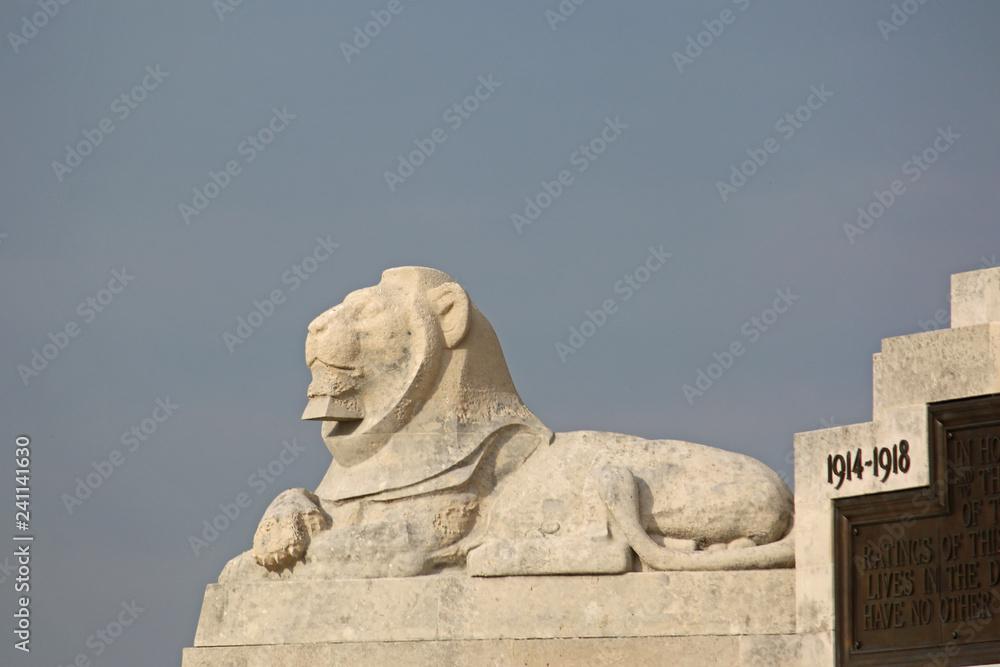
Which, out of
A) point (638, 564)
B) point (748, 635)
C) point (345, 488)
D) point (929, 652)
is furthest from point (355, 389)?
point (929, 652)

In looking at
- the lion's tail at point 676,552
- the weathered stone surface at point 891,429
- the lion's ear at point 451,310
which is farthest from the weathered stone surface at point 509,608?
the lion's ear at point 451,310

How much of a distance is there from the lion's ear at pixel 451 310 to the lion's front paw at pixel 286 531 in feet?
5.89

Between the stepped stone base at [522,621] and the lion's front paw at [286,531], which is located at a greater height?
the lion's front paw at [286,531]

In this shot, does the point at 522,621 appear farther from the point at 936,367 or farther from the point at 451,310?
the point at 936,367

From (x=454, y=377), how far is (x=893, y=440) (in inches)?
148

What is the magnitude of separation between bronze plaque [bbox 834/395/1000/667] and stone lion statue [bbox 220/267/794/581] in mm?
807

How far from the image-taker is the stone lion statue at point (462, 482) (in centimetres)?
1329

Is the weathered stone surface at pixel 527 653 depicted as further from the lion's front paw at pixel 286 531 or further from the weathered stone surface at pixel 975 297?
the weathered stone surface at pixel 975 297

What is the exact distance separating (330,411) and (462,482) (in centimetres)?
128

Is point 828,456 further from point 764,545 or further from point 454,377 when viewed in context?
point 454,377

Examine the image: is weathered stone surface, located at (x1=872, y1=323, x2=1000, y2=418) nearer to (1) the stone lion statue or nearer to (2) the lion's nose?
(1) the stone lion statue

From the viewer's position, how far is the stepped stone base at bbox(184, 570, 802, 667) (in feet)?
41.8

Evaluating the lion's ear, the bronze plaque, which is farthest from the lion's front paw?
the bronze plaque

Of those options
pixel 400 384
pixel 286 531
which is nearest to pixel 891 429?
pixel 400 384
